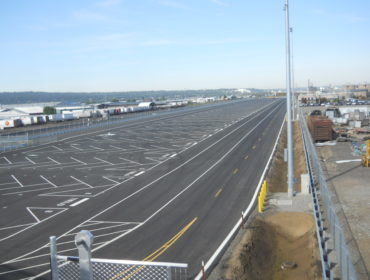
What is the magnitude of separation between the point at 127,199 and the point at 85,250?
19.1m

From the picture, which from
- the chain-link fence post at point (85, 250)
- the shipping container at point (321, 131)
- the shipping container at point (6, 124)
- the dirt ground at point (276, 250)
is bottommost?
the dirt ground at point (276, 250)

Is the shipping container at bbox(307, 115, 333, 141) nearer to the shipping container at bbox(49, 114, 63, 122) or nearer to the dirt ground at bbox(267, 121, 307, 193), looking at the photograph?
the dirt ground at bbox(267, 121, 307, 193)

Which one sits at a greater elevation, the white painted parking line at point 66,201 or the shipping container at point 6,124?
the shipping container at point 6,124

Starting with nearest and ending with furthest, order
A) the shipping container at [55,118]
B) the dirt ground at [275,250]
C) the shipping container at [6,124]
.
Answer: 1. the dirt ground at [275,250]
2. the shipping container at [6,124]
3. the shipping container at [55,118]

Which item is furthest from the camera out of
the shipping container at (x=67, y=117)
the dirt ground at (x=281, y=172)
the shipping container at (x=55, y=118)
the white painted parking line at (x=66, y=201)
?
the shipping container at (x=67, y=117)

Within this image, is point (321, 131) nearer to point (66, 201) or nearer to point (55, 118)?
point (66, 201)

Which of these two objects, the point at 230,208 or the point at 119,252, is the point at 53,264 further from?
the point at 230,208

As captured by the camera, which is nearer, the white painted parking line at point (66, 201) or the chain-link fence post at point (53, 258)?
the chain-link fence post at point (53, 258)

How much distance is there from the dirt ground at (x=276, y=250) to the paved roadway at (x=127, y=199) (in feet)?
4.59

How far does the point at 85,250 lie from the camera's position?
5949mm

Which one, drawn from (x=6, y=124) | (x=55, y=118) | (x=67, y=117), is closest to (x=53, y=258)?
(x=6, y=124)

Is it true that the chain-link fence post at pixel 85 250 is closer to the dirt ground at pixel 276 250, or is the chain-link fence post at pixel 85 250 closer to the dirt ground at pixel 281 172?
the dirt ground at pixel 276 250

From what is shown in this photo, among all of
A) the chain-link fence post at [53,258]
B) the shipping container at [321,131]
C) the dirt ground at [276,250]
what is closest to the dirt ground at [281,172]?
the shipping container at [321,131]

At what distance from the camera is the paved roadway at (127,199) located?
16812 millimetres
